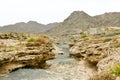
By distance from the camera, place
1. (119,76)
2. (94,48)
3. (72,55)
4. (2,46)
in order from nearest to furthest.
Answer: (119,76)
(2,46)
(94,48)
(72,55)

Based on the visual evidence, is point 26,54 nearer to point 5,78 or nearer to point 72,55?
point 5,78

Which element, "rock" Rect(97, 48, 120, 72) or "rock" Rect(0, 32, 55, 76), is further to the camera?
"rock" Rect(0, 32, 55, 76)

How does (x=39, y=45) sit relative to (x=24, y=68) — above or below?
above

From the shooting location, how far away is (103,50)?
3334cm

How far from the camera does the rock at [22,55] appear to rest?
26.9 m

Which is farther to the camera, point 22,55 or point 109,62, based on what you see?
point 22,55

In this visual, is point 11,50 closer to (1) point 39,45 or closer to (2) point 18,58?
(2) point 18,58

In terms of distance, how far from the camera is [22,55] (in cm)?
2888

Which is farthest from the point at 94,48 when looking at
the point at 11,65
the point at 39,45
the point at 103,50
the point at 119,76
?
the point at 119,76

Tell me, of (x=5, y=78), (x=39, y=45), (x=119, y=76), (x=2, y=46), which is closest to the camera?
(x=119, y=76)

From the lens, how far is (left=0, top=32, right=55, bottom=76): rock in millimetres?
26931

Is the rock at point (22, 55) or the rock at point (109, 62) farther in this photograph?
the rock at point (22, 55)

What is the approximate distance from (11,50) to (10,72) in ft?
8.27

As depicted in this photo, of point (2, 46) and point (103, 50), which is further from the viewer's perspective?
point (103, 50)
